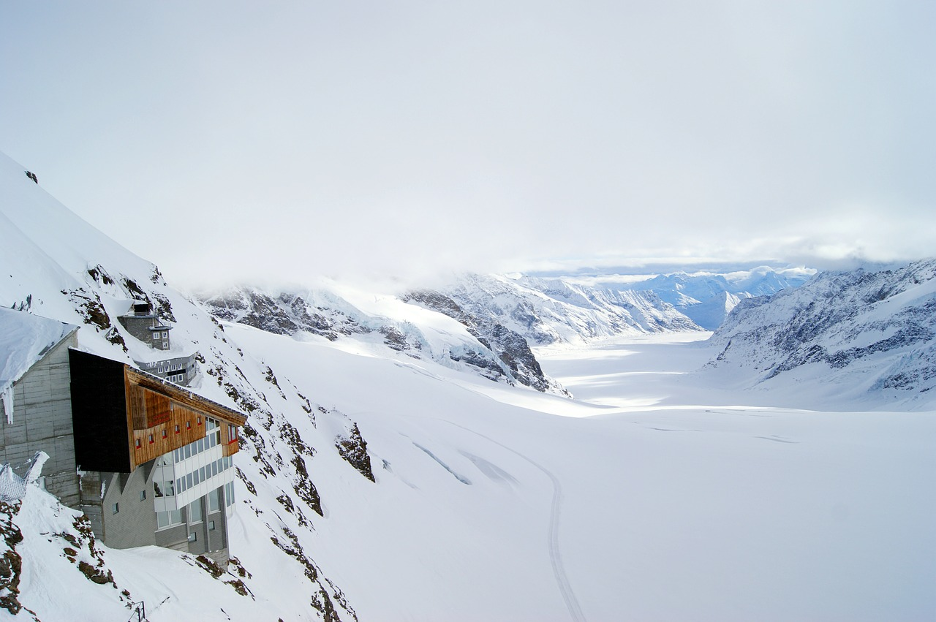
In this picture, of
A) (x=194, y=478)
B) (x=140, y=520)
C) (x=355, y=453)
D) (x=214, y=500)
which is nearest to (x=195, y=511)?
(x=214, y=500)

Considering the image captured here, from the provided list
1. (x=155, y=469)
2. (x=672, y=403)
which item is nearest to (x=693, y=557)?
(x=155, y=469)

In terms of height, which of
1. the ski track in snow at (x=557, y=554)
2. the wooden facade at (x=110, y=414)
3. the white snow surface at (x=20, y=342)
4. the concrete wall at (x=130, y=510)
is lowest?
the ski track in snow at (x=557, y=554)

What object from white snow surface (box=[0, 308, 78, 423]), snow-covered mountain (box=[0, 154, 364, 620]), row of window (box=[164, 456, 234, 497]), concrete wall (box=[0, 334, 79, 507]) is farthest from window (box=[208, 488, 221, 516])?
white snow surface (box=[0, 308, 78, 423])

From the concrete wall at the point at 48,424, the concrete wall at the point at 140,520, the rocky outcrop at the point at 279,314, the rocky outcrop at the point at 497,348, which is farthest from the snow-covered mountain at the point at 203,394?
the rocky outcrop at the point at 497,348

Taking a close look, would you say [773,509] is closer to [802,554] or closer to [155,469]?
[802,554]

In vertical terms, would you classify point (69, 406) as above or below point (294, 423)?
above

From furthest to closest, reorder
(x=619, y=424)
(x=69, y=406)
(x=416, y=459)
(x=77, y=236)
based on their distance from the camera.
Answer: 1. (x=619, y=424)
2. (x=416, y=459)
3. (x=77, y=236)
4. (x=69, y=406)

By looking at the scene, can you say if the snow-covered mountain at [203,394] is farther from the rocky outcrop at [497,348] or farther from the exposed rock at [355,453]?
the rocky outcrop at [497,348]

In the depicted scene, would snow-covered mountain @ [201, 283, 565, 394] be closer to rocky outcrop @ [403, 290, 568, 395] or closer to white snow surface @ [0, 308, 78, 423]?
rocky outcrop @ [403, 290, 568, 395]
